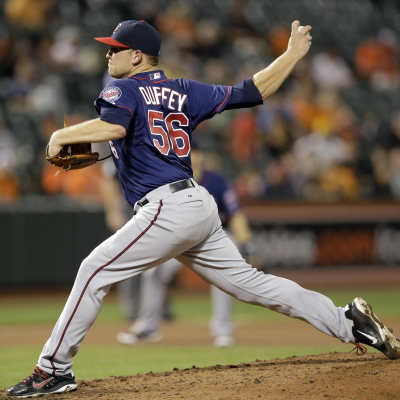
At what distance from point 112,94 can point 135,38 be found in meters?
0.44

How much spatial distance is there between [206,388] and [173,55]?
10.2 m

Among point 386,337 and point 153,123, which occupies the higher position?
point 153,123

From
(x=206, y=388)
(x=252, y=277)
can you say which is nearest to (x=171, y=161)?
(x=252, y=277)

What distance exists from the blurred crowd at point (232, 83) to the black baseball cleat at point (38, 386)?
7.11 meters

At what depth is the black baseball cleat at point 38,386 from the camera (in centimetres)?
406

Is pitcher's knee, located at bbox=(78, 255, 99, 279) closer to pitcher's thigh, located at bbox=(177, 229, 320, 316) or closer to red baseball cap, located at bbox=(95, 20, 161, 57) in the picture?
pitcher's thigh, located at bbox=(177, 229, 320, 316)

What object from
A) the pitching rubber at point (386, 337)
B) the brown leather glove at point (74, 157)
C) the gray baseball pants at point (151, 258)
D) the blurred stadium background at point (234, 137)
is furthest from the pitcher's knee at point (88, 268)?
the blurred stadium background at point (234, 137)

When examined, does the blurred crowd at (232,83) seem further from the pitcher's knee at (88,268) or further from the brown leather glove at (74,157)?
the pitcher's knee at (88,268)

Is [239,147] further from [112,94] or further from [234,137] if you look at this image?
[112,94]

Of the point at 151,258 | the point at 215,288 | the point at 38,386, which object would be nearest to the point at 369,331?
the point at 151,258

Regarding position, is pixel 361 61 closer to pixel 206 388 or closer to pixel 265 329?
pixel 265 329

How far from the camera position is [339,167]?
530 inches

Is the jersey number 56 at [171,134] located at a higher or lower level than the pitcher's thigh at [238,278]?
higher

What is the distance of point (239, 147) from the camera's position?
13195 millimetres
